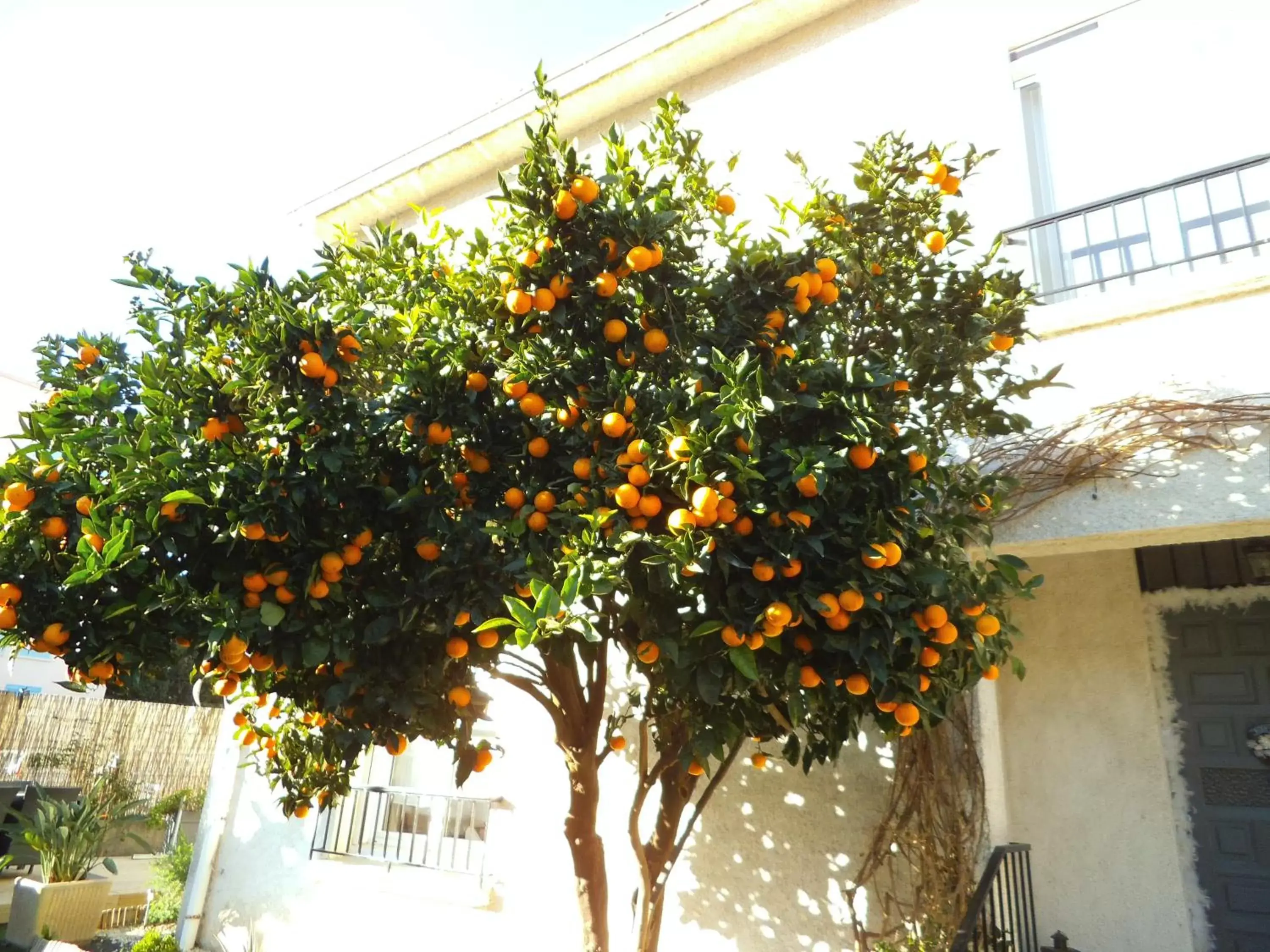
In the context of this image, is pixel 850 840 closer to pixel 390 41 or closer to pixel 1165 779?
pixel 1165 779

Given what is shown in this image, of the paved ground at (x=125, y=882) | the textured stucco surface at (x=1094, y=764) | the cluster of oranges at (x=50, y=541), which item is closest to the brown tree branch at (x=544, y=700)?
the cluster of oranges at (x=50, y=541)

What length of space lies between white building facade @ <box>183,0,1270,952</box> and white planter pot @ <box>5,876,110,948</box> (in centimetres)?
130

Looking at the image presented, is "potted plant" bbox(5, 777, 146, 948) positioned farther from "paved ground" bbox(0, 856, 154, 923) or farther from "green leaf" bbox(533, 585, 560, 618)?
"green leaf" bbox(533, 585, 560, 618)

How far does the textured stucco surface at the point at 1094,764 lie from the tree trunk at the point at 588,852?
254 centimetres

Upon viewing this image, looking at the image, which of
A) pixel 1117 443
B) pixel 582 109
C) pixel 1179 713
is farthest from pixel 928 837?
pixel 582 109

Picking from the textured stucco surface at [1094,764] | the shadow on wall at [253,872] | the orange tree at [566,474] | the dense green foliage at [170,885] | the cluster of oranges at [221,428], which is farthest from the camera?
the dense green foliage at [170,885]

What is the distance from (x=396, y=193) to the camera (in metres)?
7.99

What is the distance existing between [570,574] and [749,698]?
3.44 ft

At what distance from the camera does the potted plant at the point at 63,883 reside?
6484 millimetres

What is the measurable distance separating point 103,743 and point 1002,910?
13388mm

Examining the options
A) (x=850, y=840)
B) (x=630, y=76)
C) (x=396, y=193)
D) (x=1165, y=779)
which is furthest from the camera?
(x=396, y=193)

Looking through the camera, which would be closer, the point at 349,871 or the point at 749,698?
the point at 749,698

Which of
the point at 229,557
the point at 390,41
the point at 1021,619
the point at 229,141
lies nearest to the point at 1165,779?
the point at 1021,619

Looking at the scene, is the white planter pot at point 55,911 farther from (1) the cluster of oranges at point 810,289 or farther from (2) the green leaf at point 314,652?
(1) the cluster of oranges at point 810,289
